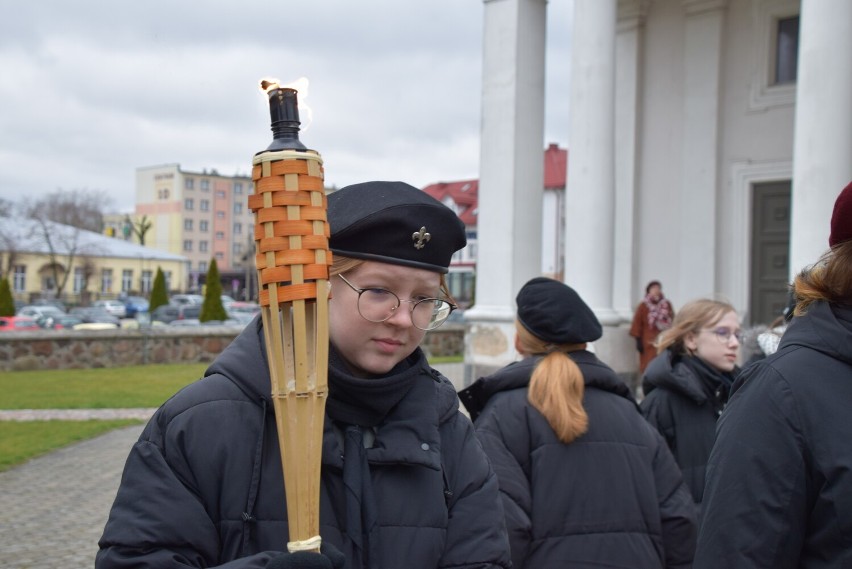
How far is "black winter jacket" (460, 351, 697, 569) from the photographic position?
126 inches

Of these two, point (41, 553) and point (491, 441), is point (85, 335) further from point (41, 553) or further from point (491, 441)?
point (491, 441)

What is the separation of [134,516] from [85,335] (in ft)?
66.6

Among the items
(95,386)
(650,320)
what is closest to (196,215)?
(95,386)

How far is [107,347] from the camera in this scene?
20.8 metres

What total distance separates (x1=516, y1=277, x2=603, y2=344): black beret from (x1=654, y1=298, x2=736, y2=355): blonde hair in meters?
0.96

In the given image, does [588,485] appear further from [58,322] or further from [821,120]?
[58,322]

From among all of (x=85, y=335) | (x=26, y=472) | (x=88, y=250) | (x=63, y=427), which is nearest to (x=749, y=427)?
(x=26, y=472)

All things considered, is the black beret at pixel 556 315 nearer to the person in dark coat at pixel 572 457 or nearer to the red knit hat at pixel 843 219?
the person in dark coat at pixel 572 457

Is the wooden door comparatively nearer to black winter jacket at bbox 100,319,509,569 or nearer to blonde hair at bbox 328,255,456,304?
black winter jacket at bbox 100,319,509,569

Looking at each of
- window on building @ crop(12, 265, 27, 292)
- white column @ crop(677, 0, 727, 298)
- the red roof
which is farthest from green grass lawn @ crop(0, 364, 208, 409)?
window on building @ crop(12, 265, 27, 292)

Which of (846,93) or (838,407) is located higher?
(846,93)

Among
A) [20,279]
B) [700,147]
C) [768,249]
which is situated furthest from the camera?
[20,279]

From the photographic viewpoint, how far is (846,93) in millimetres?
10508

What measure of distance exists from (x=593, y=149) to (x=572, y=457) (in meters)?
10.1
